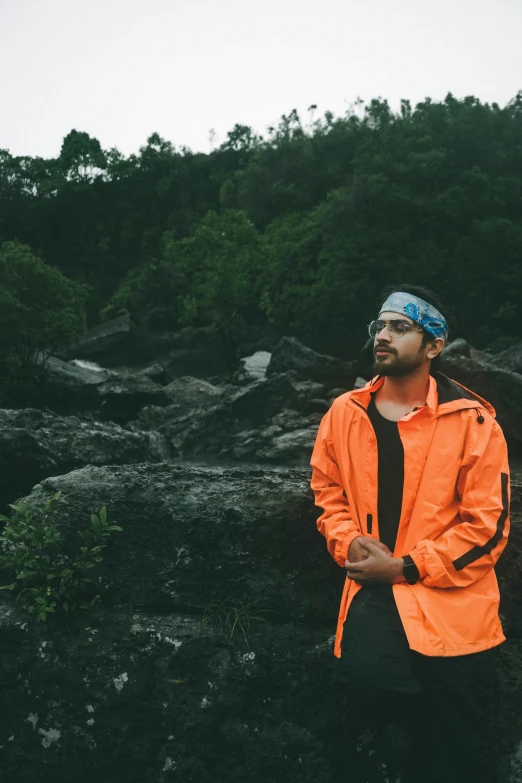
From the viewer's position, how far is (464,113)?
48156 millimetres

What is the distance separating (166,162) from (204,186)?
5756 millimetres

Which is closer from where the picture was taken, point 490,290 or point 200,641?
point 200,641

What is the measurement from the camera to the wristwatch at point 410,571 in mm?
2350

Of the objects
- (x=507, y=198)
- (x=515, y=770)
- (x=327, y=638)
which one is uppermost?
(x=507, y=198)

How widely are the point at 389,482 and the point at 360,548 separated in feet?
0.90

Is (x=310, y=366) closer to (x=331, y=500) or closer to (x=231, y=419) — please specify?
(x=231, y=419)

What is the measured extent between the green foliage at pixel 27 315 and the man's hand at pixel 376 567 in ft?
68.9

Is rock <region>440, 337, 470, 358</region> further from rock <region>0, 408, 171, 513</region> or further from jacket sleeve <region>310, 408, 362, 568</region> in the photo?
jacket sleeve <region>310, 408, 362, 568</region>

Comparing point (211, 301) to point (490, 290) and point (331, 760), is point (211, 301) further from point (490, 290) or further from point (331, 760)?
point (331, 760)

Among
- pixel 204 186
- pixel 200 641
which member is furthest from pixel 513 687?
pixel 204 186

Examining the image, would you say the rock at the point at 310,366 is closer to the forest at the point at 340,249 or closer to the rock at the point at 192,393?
the rock at the point at 192,393

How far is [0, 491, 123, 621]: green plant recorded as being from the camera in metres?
2.90

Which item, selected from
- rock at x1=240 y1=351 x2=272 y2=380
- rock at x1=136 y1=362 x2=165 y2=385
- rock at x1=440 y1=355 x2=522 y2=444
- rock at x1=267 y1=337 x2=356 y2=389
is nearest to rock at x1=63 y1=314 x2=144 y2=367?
rock at x1=240 y1=351 x2=272 y2=380

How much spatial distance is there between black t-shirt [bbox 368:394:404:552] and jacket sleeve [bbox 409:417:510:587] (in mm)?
156
